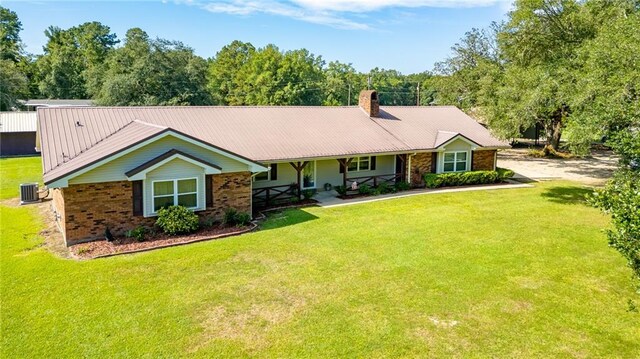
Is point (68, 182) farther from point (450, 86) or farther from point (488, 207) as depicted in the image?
point (450, 86)

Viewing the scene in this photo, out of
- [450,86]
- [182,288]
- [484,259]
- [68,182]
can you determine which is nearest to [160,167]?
[68,182]

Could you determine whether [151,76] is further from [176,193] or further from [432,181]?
[432,181]

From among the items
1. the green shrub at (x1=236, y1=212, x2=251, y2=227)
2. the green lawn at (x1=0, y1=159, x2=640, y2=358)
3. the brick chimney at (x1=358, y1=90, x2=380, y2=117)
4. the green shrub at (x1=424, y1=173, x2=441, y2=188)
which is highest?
the brick chimney at (x1=358, y1=90, x2=380, y2=117)

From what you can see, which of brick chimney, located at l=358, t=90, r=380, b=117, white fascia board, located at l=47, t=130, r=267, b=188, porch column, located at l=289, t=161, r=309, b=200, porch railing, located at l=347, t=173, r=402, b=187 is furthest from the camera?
brick chimney, located at l=358, t=90, r=380, b=117

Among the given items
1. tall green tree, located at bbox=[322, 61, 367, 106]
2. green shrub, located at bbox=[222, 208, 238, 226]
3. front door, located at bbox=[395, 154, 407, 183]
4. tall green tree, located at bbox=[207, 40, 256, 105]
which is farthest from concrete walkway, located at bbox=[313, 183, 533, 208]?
tall green tree, located at bbox=[322, 61, 367, 106]

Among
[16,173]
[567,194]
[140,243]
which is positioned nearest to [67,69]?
[16,173]

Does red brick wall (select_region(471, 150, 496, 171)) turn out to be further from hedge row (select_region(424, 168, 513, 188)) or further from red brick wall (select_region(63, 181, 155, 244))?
red brick wall (select_region(63, 181, 155, 244))

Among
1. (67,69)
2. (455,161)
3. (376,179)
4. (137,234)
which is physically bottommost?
(137,234)
